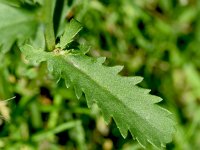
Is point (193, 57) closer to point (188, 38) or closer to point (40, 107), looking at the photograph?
point (188, 38)

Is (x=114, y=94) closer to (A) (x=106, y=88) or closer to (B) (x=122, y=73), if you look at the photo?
(A) (x=106, y=88)

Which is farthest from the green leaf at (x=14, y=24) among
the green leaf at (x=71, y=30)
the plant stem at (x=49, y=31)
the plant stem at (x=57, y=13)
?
the green leaf at (x=71, y=30)

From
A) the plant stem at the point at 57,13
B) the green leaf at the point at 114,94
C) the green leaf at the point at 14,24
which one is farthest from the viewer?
the plant stem at the point at 57,13

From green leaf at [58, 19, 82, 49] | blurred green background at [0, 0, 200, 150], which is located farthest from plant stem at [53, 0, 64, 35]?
green leaf at [58, 19, 82, 49]

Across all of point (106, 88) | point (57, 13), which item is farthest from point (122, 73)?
point (106, 88)

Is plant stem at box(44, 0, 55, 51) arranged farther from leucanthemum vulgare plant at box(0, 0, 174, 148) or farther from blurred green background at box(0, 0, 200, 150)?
blurred green background at box(0, 0, 200, 150)

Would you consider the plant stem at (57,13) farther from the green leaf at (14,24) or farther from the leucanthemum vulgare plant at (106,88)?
the leucanthemum vulgare plant at (106,88)
